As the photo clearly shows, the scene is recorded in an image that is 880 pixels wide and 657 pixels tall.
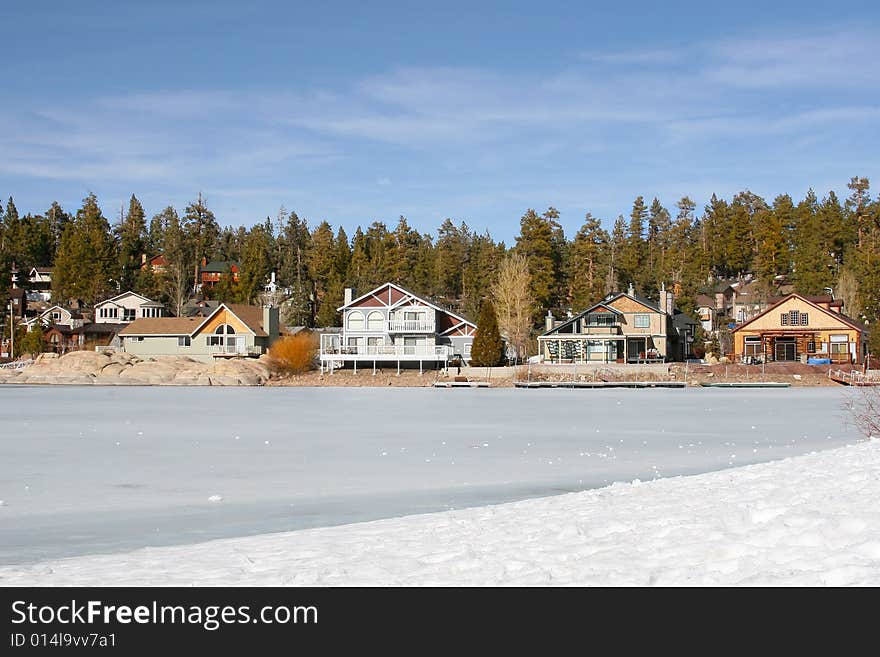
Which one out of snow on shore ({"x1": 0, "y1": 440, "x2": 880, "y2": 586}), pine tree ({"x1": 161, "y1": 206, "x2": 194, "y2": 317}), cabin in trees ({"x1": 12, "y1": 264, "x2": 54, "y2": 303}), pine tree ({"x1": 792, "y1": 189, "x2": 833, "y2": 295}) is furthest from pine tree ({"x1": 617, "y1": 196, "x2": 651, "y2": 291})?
snow on shore ({"x1": 0, "y1": 440, "x2": 880, "y2": 586})

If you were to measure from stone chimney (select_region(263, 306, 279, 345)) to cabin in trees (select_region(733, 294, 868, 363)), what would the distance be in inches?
1584

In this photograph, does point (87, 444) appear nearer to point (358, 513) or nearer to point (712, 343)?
point (358, 513)

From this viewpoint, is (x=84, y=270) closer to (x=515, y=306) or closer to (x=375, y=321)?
(x=375, y=321)

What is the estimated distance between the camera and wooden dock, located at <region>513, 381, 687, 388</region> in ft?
192

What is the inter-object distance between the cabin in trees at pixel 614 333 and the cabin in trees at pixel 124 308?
145 ft

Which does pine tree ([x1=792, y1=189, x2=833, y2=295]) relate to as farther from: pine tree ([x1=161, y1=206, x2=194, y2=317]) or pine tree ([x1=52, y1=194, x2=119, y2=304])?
pine tree ([x1=52, y1=194, x2=119, y2=304])

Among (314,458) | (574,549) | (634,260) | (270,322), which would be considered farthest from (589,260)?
(574,549)

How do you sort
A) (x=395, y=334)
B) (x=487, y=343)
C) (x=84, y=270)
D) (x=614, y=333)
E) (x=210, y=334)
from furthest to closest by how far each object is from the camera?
(x=84, y=270), (x=210, y=334), (x=614, y=333), (x=395, y=334), (x=487, y=343)

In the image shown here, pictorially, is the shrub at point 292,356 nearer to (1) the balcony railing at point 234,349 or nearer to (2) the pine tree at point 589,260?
(1) the balcony railing at point 234,349

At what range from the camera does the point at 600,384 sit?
5966 cm

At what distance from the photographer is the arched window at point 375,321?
7312cm

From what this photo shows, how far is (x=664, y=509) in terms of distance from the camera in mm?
10188

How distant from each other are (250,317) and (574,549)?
73498 mm
